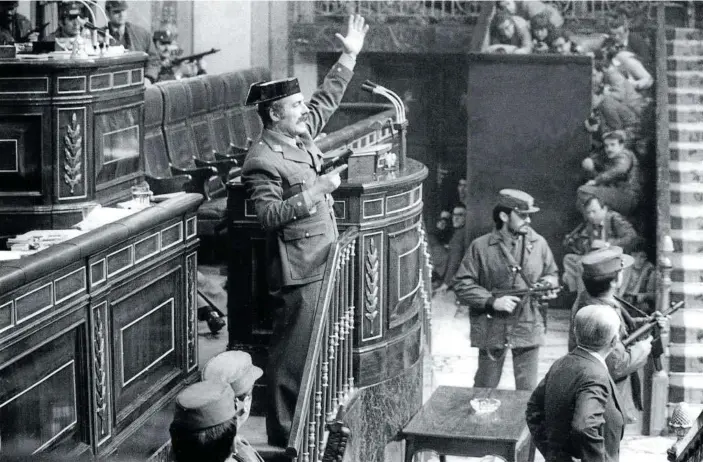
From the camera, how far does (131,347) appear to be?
5.90m

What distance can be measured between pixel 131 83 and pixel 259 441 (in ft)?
8.84

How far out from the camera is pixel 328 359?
20.9ft

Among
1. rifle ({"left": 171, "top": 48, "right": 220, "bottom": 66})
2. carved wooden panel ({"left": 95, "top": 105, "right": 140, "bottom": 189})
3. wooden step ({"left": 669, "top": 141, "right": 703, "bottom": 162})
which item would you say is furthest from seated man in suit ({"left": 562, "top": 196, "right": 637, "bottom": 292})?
carved wooden panel ({"left": 95, "top": 105, "right": 140, "bottom": 189})

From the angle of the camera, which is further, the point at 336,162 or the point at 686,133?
the point at 686,133

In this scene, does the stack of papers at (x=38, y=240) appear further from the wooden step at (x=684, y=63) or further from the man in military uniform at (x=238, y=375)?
the wooden step at (x=684, y=63)

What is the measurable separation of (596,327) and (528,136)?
831 centimetres

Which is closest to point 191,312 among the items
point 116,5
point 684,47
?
point 116,5

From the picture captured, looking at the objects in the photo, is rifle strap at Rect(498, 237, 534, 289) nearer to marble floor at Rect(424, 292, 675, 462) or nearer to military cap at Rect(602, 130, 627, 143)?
marble floor at Rect(424, 292, 675, 462)

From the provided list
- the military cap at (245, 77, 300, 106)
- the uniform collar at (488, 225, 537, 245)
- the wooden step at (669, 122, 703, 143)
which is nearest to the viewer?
the military cap at (245, 77, 300, 106)

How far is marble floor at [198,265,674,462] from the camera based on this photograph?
816 cm

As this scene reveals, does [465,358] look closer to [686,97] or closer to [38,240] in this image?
[686,97]

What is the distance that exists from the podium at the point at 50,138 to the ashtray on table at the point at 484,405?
2.47 metres

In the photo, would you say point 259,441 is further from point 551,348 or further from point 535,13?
point 535,13

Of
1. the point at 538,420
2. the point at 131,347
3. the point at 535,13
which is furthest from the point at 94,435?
the point at 535,13
